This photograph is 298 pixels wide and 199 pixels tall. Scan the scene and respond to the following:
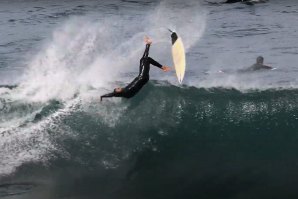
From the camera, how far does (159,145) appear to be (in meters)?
15.6

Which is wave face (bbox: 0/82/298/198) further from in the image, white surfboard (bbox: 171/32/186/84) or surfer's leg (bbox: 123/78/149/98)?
surfer's leg (bbox: 123/78/149/98)

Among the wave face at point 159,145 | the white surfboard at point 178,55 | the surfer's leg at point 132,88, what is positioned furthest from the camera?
the white surfboard at point 178,55

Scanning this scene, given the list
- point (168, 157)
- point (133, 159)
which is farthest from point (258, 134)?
point (133, 159)

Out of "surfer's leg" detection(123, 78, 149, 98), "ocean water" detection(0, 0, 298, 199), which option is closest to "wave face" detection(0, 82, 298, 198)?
"ocean water" detection(0, 0, 298, 199)

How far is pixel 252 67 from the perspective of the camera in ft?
83.2


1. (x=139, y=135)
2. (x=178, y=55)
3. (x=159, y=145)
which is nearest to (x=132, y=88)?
(x=139, y=135)

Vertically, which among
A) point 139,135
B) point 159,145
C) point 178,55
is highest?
point 178,55

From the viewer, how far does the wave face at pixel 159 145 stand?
13977 mm

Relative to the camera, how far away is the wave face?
14.0 metres

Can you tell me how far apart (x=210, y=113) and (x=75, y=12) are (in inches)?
1375

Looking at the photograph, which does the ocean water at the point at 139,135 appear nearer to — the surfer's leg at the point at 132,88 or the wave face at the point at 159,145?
the wave face at the point at 159,145

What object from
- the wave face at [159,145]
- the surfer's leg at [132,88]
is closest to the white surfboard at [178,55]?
the wave face at [159,145]

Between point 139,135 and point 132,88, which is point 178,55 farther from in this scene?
point 139,135

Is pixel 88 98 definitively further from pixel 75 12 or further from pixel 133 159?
pixel 75 12
